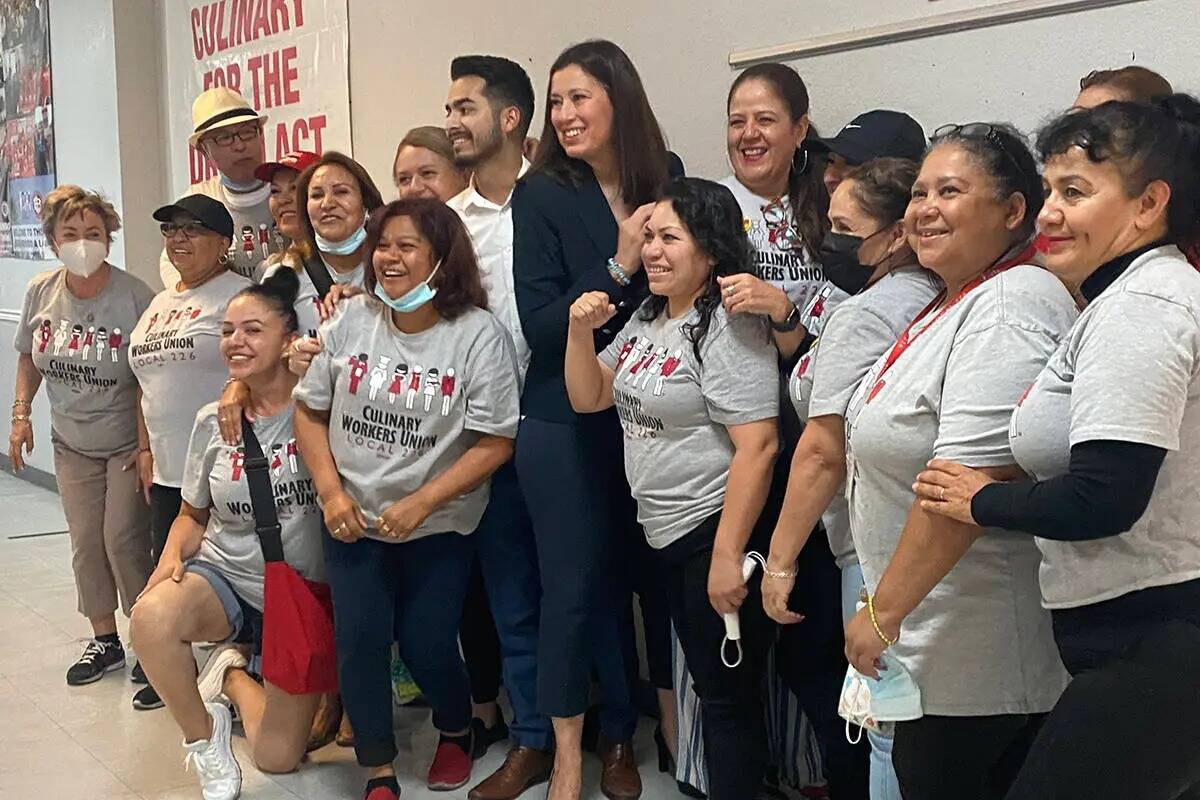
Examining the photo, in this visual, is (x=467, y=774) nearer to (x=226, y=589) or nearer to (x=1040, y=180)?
(x=226, y=589)

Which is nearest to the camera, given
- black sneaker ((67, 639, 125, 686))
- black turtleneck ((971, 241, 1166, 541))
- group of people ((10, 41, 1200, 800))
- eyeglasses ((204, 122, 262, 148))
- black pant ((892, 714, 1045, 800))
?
black turtleneck ((971, 241, 1166, 541))

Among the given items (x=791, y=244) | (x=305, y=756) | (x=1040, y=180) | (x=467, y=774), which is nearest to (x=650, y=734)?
(x=467, y=774)

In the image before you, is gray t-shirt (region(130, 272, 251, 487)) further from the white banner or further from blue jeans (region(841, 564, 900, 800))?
blue jeans (region(841, 564, 900, 800))

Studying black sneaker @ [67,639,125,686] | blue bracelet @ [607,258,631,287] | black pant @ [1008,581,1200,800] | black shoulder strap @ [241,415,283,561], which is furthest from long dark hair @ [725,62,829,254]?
black sneaker @ [67,639,125,686]

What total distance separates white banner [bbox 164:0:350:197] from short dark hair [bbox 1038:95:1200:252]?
12.1ft

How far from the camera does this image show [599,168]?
2680mm

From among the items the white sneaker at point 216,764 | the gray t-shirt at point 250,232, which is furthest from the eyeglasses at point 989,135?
the gray t-shirt at point 250,232

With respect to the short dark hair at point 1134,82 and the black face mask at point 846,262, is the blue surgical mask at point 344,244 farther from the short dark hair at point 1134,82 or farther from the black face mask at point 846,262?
the short dark hair at point 1134,82

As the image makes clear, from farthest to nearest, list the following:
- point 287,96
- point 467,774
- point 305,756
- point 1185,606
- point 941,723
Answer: point 287,96, point 305,756, point 467,774, point 941,723, point 1185,606

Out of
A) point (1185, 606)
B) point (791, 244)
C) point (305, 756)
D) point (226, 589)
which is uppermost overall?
point (791, 244)

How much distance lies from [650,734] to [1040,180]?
2.05 metres

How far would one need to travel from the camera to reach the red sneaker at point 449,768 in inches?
118

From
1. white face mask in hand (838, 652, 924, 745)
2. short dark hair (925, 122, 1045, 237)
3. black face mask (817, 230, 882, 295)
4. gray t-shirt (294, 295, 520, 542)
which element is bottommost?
white face mask in hand (838, 652, 924, 745)

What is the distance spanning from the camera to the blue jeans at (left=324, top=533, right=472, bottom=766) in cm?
281
